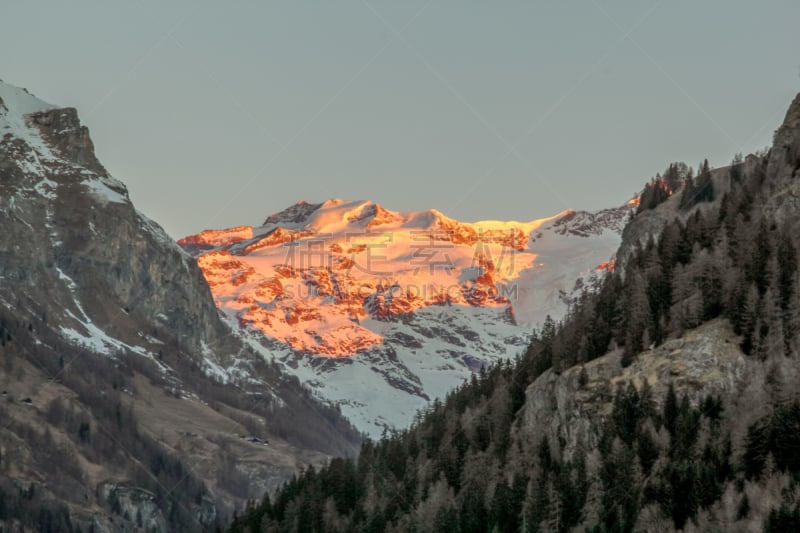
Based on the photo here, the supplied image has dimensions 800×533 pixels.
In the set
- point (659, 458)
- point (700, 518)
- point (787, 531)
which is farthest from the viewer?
point (659, 458)

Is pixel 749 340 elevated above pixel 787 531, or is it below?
above

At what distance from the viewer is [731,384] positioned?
7667 inches

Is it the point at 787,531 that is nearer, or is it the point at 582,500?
the point at 787,531

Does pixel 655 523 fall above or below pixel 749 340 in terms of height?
below

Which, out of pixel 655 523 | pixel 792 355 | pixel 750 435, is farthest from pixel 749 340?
pixel 655 523

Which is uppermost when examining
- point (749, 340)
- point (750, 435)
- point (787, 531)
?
point (749, 340)

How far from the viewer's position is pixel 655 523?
181m

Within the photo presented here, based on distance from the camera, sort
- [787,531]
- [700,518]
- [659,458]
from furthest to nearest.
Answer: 1. [659,458]
2. [700,518]
3. [787,531]

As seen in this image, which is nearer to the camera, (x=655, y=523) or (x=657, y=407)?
(x=655, y=523)

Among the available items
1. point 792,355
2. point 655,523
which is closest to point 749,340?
point 792,355

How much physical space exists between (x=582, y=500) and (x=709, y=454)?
19.4 metres

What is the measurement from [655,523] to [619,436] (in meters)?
20.3

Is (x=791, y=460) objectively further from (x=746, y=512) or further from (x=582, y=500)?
(x=582, y=500)

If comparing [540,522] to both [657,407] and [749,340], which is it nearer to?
[657,407]
